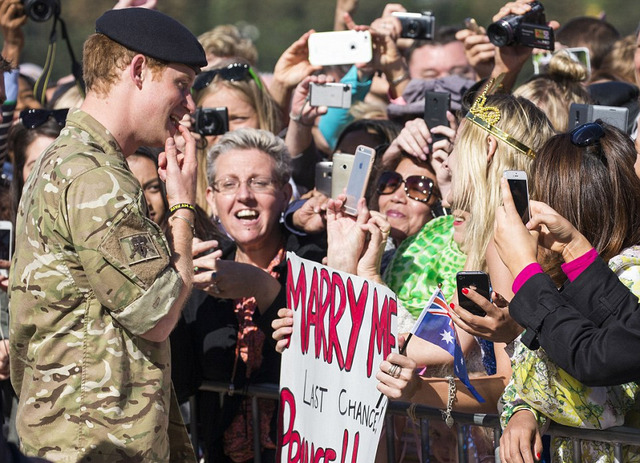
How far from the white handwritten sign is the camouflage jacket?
0.71 meters

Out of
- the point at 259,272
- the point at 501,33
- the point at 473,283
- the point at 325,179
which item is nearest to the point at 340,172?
the point at 325,179

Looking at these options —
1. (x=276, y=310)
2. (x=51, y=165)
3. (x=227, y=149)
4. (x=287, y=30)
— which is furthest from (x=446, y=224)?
(x=287, y=30)

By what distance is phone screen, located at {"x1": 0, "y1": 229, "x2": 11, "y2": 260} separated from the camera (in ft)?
14.4

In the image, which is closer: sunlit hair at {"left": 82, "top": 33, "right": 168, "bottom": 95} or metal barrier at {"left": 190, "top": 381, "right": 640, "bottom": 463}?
metal barrier at {"left": 190, "top": 381, "right": 640, "bottom": 463}

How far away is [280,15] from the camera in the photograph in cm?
1228

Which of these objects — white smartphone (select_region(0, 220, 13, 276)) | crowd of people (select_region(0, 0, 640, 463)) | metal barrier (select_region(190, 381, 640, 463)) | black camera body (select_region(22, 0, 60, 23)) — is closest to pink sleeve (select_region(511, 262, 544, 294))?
crowd of people (select_region(0, 0, 640, 463))

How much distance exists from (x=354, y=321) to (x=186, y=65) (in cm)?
107

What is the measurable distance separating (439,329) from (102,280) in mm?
1116

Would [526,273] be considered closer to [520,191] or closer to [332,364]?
[520,191]

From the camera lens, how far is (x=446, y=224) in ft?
13.4

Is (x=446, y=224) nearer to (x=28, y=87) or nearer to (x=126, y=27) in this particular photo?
(x=126, y=27)

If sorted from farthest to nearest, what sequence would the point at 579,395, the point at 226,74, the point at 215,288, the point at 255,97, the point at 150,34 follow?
1. the point at 255,97
2. the point at 226,74
3. the point at 215,288
4. the point at 150,34
5. the point at 579,395

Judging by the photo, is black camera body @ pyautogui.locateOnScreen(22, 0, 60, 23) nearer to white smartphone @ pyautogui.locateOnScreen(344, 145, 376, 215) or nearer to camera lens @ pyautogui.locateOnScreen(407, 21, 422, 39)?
camera lens @ pyautogui.locateOnScreen(407, 21, 422, 39)

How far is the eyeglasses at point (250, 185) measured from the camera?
14.5ft
